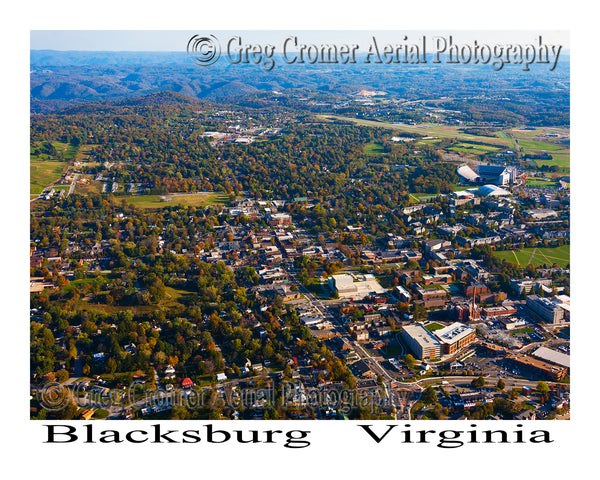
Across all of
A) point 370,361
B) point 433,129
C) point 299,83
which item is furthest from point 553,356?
point 299,83

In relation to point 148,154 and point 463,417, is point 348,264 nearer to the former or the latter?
point 463,417

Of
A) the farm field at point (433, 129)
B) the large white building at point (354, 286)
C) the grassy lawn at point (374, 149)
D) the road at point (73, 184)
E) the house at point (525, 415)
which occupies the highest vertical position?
the farm field at point (433, 129)

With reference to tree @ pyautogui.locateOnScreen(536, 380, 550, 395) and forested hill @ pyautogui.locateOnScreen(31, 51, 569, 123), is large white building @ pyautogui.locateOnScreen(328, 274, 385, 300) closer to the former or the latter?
tree @ pyautogui.locateOnScreen(536, 380, 550, 395)

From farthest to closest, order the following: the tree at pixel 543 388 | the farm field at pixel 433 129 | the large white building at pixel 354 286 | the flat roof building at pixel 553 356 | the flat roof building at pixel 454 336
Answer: the farm field at pixel 433 129 < the large white building at pixel 354 286 < the flat roof building at pixel 454 336 < the flat roof building at pixel 553 356 < the tree at pixel 543 388

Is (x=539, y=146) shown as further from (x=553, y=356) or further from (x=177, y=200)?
(x=553, y=356)

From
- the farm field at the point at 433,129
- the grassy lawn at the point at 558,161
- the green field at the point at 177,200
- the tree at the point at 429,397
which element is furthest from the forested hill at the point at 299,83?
the tree at the point at 429,397

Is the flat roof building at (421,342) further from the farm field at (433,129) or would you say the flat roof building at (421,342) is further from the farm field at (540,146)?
the farm field at (433,129)

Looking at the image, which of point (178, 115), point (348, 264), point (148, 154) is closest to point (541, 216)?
point (348, 264)
